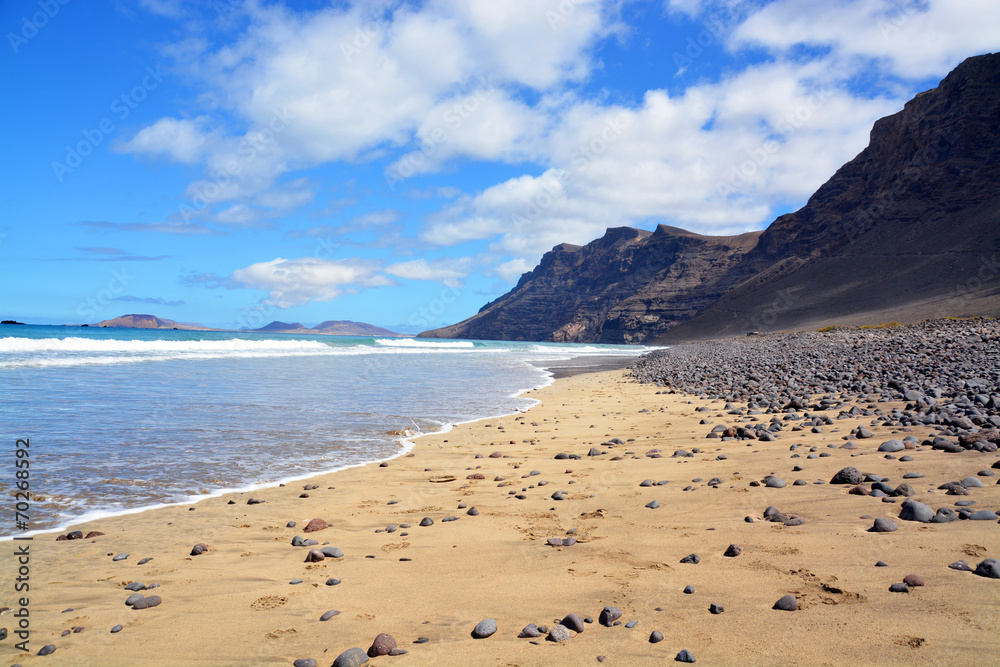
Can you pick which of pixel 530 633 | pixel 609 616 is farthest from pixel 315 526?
pixel 609 616

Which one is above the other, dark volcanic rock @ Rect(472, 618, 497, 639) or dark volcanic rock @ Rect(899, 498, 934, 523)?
dark volcanic rock @ Rect(899, 498, 934, 523)

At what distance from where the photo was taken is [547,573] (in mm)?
3482

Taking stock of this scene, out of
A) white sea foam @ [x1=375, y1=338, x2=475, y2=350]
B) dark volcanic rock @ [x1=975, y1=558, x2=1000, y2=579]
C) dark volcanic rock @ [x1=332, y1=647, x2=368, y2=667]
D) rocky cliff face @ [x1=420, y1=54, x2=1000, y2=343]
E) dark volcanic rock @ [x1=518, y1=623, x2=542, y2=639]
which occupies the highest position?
rocky cliff face @ [x1=420, y1=54, x2=1000, y2=343]

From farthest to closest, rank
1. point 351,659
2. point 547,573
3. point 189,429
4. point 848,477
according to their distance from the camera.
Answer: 1. point 189,429
2. point 848,477
3. point 547,573
4. point 351,659

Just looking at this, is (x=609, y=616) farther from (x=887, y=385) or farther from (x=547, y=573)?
(x=887, y=385)

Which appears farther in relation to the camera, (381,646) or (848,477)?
(848,477)

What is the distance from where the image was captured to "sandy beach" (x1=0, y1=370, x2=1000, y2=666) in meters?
2.50

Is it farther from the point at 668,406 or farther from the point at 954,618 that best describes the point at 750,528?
the point at 668,406

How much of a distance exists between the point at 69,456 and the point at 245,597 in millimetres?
5630

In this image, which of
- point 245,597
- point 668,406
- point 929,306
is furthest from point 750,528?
point 929,306

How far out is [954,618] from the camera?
2.35 metres

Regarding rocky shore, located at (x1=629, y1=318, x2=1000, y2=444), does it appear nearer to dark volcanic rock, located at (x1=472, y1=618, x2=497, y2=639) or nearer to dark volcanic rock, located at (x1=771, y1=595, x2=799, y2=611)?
dark volcanic rock, located at (x1=771, y1=595, x2=799, y2=611)

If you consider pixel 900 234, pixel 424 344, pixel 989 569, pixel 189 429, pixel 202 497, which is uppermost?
pixel 900 234

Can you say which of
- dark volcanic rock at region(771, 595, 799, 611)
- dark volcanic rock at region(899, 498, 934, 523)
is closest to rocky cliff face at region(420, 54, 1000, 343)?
dark volcanic rock at region(899, 498, 934, 523)
